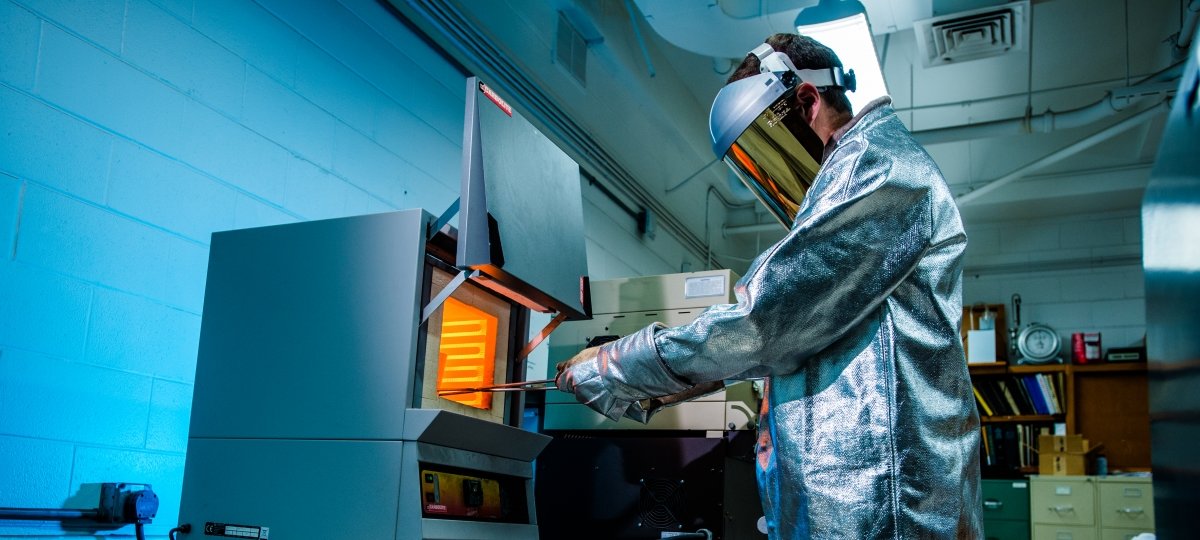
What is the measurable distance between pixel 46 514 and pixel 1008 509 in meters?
5.25

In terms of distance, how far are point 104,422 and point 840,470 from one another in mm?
1453

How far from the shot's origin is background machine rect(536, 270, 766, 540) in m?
2.18

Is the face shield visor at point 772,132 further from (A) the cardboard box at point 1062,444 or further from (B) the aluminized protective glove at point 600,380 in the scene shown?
(A) the cardboard box at point 1062,444

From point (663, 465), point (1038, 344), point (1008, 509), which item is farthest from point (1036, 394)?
point (663, 465)

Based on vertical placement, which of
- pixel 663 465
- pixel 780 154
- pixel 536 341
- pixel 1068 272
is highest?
pixel 1068 272

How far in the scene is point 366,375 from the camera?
1.59m

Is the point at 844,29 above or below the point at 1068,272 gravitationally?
above

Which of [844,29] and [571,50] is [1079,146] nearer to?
[844,29]

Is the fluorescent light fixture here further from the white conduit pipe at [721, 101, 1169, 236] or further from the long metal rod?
the long metal rod

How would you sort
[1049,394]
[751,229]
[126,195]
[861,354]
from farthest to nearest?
[751,229] < [1049,394] < [126,195] < [861,354]

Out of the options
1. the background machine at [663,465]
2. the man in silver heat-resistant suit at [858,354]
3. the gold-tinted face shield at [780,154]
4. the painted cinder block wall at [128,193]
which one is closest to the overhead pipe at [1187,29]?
the background machine at [663,465]

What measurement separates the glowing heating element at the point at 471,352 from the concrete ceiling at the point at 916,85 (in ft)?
5.49

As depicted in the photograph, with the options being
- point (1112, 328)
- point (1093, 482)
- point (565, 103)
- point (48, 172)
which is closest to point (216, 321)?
point (48, 172)

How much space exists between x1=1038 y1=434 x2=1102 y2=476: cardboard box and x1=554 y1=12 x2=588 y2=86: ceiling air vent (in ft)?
11.7
